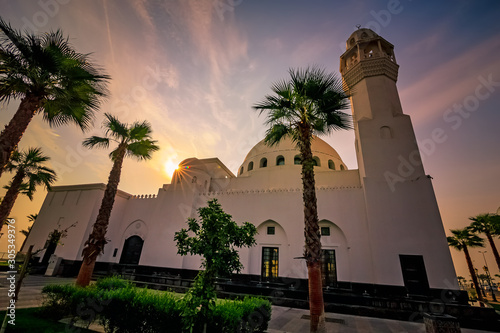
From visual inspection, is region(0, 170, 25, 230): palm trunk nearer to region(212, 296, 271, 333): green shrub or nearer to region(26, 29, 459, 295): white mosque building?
region(26, 29, 459, 295): white mosque building

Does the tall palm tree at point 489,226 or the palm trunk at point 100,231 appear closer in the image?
the palm trunk at point 100,231

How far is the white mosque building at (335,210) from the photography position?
11.0m

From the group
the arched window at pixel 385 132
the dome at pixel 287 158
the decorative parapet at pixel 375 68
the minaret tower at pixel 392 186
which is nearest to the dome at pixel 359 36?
the minaret tower at pixel 392 186

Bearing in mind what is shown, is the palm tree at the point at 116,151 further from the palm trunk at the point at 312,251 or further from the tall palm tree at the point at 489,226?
the tall palm tree at the point at 489,226

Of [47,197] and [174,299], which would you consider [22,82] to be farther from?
[47,197]

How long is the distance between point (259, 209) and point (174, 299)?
10570mm

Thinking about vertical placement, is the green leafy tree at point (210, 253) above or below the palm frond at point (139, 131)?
below

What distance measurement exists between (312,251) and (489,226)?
70.3 feet

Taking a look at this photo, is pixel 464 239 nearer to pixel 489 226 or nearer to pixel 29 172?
pixel 489 226

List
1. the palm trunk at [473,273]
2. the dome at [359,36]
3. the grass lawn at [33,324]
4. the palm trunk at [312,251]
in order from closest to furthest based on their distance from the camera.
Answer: the grass lawn at [33,324] < the palm trunk at [312,251] < the dome at [359,36] < the palm trunk at [473,273]

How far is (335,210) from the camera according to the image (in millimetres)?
13289

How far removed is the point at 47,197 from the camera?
62.9 feet

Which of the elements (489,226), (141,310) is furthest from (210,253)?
(489,226)

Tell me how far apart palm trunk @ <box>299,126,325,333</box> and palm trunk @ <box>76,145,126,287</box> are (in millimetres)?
8393
